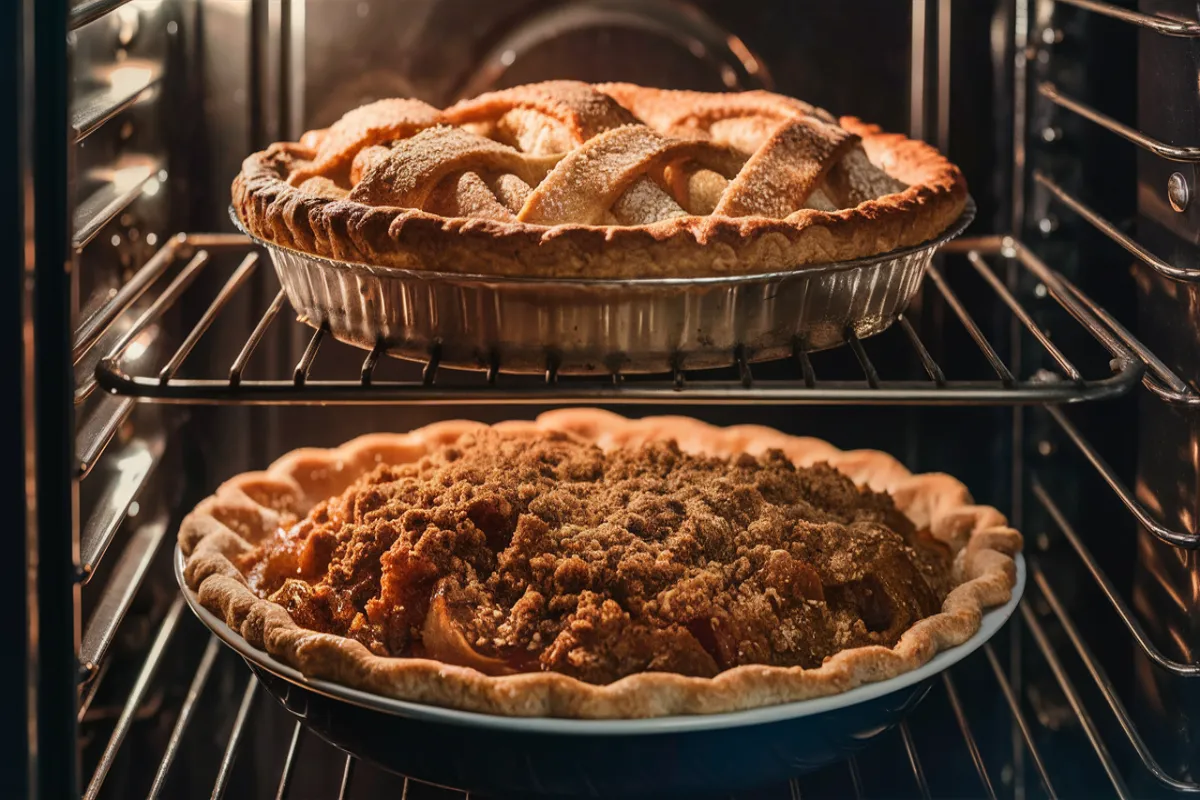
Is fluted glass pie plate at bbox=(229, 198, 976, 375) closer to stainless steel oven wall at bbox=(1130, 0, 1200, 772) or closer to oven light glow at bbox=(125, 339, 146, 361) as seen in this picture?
stainless steel oven wall at bbox=(1130, 0, 1200, 772)

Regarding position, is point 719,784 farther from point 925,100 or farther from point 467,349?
point 925,100

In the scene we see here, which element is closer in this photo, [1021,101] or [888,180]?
[888,180]

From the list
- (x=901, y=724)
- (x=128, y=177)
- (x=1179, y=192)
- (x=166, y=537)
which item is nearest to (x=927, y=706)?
(x=901, y=724)

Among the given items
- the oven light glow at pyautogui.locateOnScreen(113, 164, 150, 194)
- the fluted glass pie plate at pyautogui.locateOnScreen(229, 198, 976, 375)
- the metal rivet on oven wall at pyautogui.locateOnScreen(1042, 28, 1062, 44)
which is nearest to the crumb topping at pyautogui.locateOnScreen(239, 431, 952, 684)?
the fluted glass pie plate at pyautogui.locateOnScreen(229, 198, 976, 375)

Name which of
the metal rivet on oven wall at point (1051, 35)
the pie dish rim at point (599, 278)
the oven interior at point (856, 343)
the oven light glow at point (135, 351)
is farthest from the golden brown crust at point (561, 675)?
the metal rivet on oven wall at point (1051, 35)

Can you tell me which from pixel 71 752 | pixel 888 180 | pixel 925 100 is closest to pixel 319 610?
pixel 71 752

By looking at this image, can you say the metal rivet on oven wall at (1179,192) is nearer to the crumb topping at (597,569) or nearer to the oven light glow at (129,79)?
the crumb topping at (597,569)
